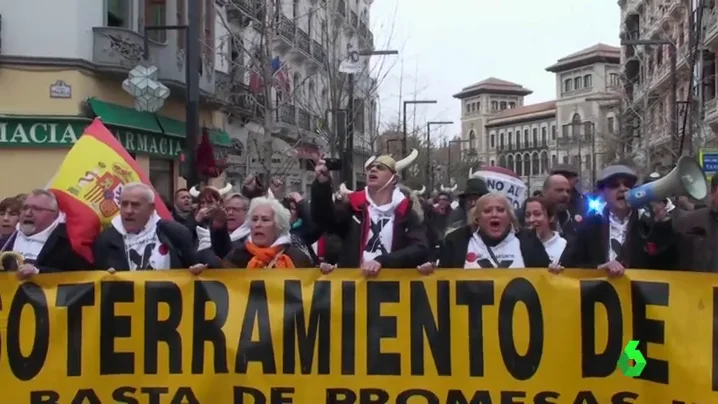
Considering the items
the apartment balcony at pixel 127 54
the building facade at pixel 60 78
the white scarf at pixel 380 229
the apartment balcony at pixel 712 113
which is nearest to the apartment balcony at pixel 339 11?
the apartment balcony at pixel 127 54

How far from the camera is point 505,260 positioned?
16.4ft

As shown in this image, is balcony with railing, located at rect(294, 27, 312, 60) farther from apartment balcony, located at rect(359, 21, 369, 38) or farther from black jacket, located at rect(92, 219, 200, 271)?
black jacket, located at rect(92, 219, 200, 271)

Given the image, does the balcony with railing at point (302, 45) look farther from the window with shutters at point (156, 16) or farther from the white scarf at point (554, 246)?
the white scarf at point (554, 246)

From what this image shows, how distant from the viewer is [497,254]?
5012 mm

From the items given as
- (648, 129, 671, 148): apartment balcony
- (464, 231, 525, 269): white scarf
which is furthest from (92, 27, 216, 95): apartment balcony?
(648, 129, 671, 148): apartment balcony

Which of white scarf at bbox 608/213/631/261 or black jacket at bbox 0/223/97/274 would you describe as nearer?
black jacket at bbox 0/223/97/274

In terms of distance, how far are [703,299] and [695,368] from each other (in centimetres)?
32

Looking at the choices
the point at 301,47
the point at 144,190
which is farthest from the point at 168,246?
the point at 301,47

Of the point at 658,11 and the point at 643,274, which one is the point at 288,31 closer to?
the point at 643,274

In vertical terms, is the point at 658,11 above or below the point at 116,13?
above

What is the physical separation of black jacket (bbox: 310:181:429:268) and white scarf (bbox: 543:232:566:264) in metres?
0.77

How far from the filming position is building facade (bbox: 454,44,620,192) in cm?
10056

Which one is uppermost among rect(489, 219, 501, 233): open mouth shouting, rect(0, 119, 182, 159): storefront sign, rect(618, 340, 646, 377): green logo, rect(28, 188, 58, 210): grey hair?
rect(0, 119, 182, 159): storefront sign

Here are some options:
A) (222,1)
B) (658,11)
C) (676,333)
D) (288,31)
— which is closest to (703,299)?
(676,333)
